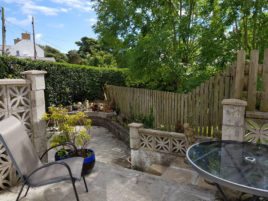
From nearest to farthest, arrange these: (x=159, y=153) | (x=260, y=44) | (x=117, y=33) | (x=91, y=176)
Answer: (x=91, y=176) → (x=159, y=153) → (x=260, y=44) → (x=117, y=33)

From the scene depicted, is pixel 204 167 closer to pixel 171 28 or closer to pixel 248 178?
pixel 248 178

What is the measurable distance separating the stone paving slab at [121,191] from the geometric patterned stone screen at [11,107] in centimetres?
19

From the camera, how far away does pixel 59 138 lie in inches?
132

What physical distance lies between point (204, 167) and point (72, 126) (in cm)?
225

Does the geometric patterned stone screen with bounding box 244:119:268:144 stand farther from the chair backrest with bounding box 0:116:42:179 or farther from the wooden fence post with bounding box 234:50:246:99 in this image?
the chair backrest with bounding box 0:116:42:179

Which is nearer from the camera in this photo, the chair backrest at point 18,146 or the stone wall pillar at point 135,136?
the chair backrest at point 18,146

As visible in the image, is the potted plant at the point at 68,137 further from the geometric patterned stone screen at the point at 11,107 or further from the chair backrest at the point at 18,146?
the chair backrest at the point at 18,146

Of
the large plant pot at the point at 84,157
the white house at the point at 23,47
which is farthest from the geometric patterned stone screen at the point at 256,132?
the white house at the point at 23,47

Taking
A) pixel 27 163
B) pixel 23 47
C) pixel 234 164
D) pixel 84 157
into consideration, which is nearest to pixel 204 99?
pixel 234 164

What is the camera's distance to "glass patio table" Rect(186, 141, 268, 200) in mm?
1624

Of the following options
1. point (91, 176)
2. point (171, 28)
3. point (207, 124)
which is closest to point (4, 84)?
point (91, 176)

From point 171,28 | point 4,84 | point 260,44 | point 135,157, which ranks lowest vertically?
point 135,157

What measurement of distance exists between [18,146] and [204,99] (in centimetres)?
345

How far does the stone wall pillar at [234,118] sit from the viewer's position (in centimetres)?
250
